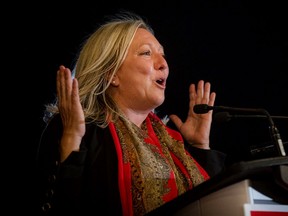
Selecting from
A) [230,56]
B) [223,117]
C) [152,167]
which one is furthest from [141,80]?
[230,56]

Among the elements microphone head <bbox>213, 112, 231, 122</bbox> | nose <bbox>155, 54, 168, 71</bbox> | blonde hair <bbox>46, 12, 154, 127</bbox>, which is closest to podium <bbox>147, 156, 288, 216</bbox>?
microphone head <bbox>213, 112, 231, 122</bbox>

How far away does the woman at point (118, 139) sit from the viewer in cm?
126

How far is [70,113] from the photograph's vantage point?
1322 millimetres

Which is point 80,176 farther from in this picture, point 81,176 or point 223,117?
point 223,117

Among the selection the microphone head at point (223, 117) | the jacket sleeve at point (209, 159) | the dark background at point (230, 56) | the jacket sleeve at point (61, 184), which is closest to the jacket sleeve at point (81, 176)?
the jacket sleeve at point (61, 184)

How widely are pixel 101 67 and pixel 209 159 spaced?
24.8 inches

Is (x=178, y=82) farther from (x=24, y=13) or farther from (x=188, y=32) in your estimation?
(x=24, y=13)

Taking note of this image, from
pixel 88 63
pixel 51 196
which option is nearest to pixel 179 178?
pixel 51 196

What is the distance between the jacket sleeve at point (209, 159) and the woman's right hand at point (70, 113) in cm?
66

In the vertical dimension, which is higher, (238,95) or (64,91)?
(238,95)

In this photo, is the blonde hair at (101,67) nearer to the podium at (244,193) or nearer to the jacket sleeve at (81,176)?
the jacket sleeve at (81,176)

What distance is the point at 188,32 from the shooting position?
9.30 feet

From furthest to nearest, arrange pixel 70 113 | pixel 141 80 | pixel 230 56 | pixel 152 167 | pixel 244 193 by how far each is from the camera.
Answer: pixel 230 56, pixel 141 80, pixel 152 167, pixel 70 113, pixel 244 193

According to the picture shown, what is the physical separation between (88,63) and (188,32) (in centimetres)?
121
